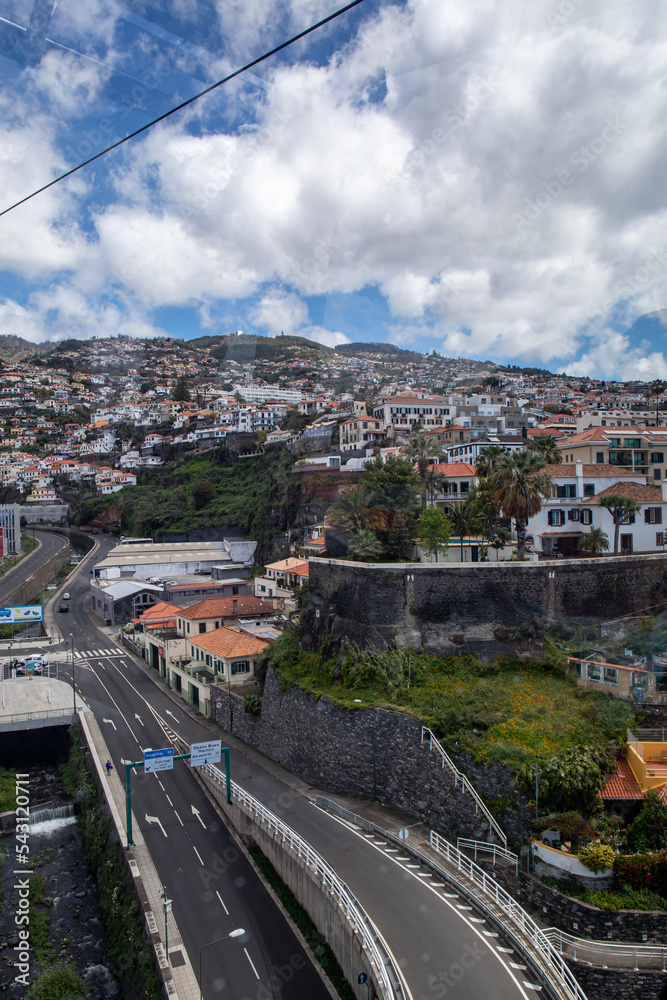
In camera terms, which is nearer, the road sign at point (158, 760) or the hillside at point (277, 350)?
the road sign at point (158, 760)

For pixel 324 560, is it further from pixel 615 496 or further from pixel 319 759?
pixel 615 496

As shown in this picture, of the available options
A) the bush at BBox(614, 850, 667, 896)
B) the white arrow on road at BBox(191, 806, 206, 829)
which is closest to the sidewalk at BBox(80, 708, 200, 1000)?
the white arrow on road at BBox(191, 806, 206, 829)

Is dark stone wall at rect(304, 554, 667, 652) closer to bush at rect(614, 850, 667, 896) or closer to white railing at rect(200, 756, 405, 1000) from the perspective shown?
white railing at rect(200, 756, 405, 1000)

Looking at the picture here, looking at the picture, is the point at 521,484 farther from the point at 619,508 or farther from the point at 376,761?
the point at 376,761

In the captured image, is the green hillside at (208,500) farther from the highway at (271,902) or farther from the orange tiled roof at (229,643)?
the highway at (271,902)

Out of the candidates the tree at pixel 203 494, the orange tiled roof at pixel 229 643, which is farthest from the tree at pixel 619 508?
the tree at pixel 203 494
